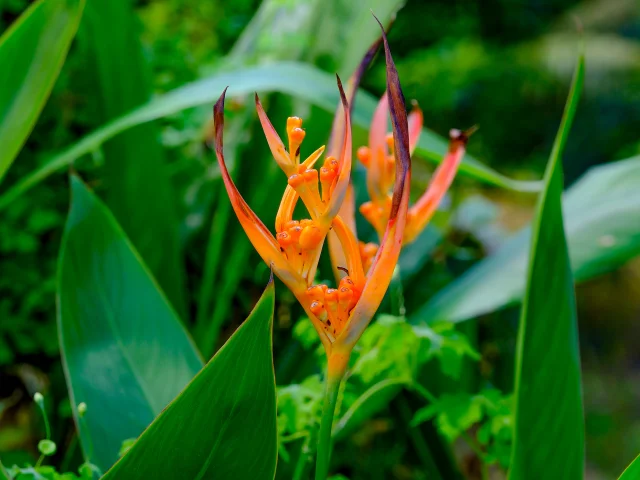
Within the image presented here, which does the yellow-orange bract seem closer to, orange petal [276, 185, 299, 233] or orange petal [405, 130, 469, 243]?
orange petal [276, 185, 299, 233]

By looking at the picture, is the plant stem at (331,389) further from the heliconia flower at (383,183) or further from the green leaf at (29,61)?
the green leaf at (29,61)

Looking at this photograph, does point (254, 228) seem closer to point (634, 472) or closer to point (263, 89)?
point (634, 472)

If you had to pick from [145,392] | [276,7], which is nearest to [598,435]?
[276,7]

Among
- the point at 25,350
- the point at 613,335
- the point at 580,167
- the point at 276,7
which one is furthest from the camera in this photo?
the point at 580,167

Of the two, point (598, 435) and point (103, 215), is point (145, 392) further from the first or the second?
point (598, 435)

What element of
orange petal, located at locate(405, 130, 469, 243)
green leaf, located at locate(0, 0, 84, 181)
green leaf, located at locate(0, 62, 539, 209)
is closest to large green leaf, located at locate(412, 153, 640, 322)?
green leaf, located at locate(0, 62, 539, 209)

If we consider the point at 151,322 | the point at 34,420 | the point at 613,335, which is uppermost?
the point at 151,322

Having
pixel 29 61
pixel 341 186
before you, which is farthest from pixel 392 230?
pixel 29 61
